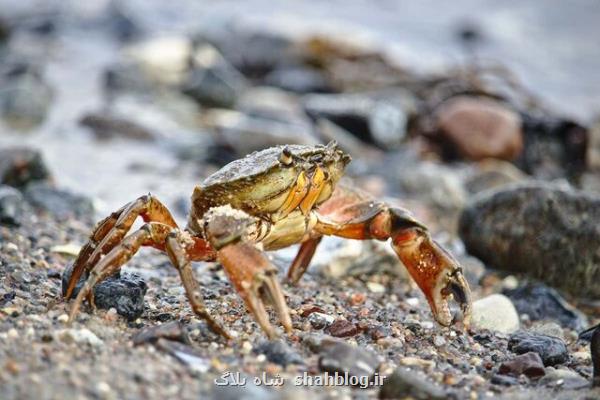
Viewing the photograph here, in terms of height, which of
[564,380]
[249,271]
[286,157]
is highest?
[286,157]

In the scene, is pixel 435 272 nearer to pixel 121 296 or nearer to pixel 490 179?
pixel 121 296

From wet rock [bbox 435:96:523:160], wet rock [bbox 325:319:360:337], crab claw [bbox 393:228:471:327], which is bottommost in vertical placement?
wet rock [bbox 435:96:523:160]

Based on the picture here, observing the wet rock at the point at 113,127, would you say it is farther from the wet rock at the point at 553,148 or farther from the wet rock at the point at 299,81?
the wet rock at the point at 553,148

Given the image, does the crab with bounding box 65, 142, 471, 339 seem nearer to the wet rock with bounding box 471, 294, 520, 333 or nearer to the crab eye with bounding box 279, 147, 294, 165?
the crab eye with bounding box 279, 147, 294, 165

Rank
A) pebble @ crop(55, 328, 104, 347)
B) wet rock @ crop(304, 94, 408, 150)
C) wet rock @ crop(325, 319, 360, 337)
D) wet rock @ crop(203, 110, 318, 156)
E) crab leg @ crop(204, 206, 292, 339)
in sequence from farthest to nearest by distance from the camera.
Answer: wet rock @ crop(304, 94, 408, 150) → wet rock @ crop(203, 110, 318, 156) → wet rock @ crop(325, 319, 360, 337) → crab leg @ crop(204, 206, 292, 339) → pebble @ crop(55, 328, 104, 347)

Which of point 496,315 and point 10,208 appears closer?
point 496,315

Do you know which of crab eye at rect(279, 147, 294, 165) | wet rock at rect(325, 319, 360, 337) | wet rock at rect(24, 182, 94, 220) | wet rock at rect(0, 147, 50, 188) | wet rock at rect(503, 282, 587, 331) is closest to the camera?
wet rock at rect(325, 319, 360, 337)

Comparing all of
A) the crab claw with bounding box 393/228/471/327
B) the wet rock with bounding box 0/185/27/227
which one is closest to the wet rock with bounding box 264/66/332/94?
the wet rock with bounding box 0/185/27/227

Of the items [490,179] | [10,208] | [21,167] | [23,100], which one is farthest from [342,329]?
[23,100]
